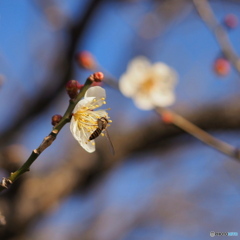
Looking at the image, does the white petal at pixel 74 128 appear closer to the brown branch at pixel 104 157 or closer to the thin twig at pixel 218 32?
the thin twig at pixel 218 32

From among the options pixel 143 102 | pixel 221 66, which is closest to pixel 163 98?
pixel 143 102

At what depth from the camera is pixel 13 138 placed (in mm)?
2838

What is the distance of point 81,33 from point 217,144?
1428 mm

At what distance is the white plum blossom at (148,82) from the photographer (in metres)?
2.54

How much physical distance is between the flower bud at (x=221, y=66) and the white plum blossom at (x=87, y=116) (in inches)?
49.2

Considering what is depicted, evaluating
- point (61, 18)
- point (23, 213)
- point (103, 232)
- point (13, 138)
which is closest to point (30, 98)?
point (13, 138)

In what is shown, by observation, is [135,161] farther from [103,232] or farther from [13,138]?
[103,232]

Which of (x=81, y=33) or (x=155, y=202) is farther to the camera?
(x=155, y=202)

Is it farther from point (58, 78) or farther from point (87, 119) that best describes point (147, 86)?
point (87, 119)

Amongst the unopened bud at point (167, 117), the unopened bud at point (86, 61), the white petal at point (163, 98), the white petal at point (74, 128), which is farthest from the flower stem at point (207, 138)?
the white petal at point (74, 128)

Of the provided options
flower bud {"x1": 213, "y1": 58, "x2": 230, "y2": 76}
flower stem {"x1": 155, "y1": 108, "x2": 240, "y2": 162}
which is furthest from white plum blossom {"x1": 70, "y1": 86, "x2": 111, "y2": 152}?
flower bud {"x1": 213, "y1": 58, "x2": 230, "y2": 76}

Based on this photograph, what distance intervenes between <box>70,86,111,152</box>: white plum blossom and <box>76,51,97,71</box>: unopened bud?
75 centimetres

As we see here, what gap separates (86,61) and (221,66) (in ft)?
2.66

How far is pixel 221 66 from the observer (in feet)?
6.84
